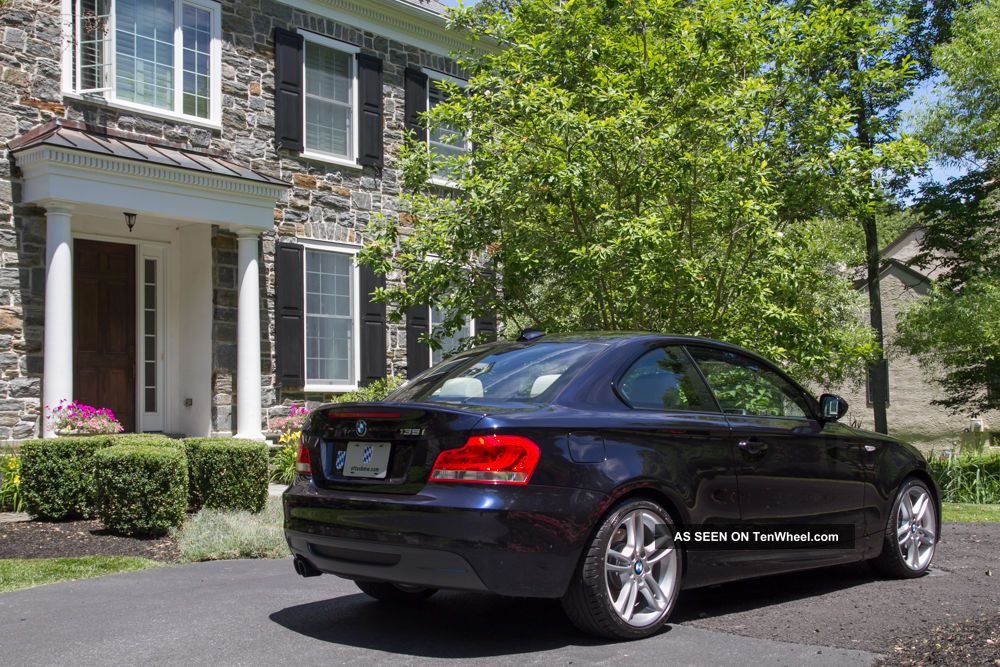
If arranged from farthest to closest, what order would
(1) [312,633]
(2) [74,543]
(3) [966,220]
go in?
(3) [966,220] → (2) [74,543] → (1) [312,633]

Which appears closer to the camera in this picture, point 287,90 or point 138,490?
point 138,490

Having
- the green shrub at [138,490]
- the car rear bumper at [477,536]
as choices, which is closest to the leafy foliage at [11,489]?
the green shrub at [138,490]

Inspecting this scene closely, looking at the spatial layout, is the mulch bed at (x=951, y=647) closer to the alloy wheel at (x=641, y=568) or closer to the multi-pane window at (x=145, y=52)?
the alloy wheel at (x=641, y=568)

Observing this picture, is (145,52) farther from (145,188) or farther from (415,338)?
(415,338)

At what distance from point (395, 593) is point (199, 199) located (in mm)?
8818

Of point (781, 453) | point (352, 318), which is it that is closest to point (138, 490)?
point (781, 453)

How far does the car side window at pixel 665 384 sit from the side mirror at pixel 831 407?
37.9 inches

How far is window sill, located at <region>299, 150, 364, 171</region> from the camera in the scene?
1562cm

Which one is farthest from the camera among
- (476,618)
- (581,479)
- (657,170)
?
(657,170)

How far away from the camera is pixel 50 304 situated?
12.0 meters

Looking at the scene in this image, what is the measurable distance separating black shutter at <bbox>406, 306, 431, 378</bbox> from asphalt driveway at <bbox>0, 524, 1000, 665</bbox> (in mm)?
10002

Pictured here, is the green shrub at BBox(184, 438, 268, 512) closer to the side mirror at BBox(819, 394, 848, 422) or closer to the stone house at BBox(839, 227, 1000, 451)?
the side mirror at BBox(819, 394, 848, 422)

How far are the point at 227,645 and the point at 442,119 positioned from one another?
730 cm

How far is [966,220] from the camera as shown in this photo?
19578 millimetres
